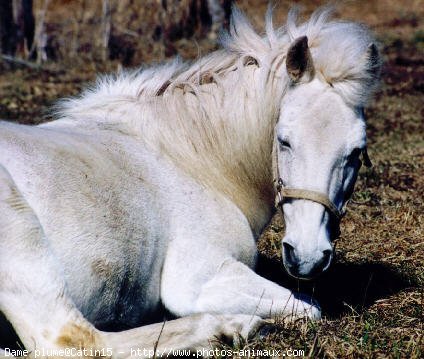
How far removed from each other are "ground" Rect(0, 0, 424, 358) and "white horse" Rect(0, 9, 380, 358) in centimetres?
28

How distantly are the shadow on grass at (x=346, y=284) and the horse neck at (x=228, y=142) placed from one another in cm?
59

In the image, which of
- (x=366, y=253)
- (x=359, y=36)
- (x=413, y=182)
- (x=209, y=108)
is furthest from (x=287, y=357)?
(x=413, y=182)

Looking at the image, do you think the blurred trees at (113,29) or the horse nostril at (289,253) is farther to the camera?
the blurred trees at (113,29)

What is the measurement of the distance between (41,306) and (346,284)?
2.14 meters

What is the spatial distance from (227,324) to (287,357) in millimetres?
299

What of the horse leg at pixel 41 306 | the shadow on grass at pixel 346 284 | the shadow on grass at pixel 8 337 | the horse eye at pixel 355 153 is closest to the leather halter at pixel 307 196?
the horse eye at pixel 355 153

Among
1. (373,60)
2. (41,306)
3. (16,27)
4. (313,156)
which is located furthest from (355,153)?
(16,27)

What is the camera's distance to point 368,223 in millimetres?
5613

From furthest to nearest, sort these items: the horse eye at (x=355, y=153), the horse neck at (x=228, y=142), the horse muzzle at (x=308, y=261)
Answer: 1. the horse neck at (x=228, y=142)
2. the horse eye at (x=355, y=153)
3. the horse muzzle at (x=308, y=261)

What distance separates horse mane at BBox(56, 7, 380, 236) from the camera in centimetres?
378

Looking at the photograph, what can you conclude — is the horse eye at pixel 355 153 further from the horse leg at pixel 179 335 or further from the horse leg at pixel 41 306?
the horse leg at pixel 41 306

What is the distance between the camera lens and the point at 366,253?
5008mm

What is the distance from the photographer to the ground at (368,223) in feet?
11.2

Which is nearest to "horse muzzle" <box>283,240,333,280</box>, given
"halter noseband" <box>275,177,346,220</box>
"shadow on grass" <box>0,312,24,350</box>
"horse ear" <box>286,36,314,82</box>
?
"halter noseband" <box>275,177,346,220</box>
